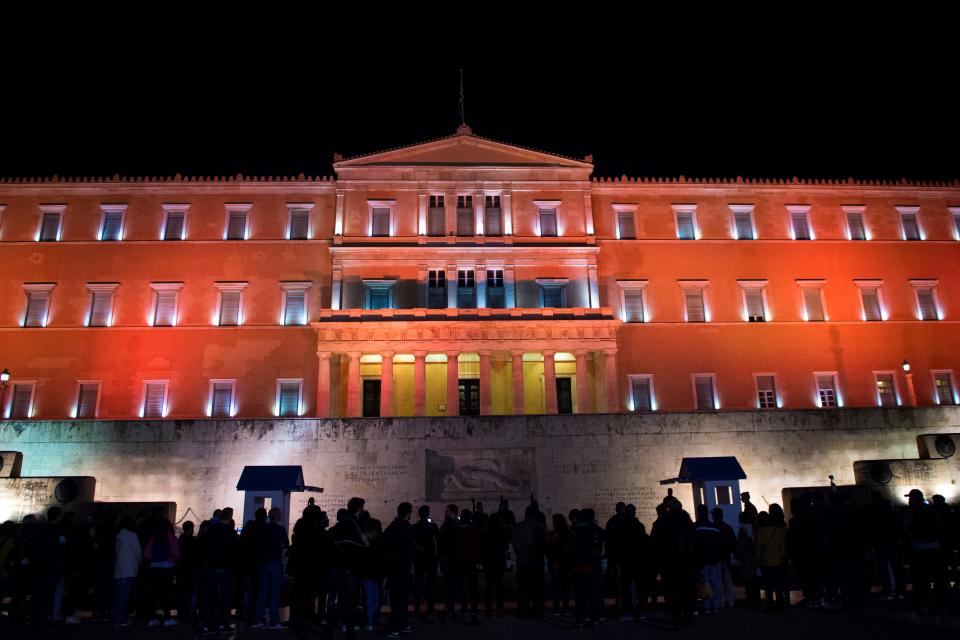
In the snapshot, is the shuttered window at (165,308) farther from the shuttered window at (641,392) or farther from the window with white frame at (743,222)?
the window with white frame at (743,222)

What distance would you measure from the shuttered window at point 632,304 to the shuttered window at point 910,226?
52.2 feet

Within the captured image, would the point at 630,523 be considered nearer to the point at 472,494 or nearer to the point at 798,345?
the point at 472,494

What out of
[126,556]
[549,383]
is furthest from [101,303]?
[126,556]

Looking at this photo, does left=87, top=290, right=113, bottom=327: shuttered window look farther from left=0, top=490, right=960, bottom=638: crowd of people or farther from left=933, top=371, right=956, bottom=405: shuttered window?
left=933, top=371, right=956, bottom=405: shuttered window

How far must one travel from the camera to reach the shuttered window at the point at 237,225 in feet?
127

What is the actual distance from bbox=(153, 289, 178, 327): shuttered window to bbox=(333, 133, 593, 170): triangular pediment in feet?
35.1

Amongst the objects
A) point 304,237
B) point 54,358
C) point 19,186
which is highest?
point 19,186

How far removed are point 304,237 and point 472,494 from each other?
2005 centimetres

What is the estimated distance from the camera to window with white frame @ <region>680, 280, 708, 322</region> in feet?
127

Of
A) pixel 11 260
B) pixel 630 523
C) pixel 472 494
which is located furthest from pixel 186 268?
pixel 630 523

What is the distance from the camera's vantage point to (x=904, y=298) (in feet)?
131

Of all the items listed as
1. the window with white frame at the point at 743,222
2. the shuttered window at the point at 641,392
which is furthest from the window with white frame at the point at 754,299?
the shuttered window at the point at 641,392

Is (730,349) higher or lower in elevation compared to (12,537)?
higher

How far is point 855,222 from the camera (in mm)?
41375
